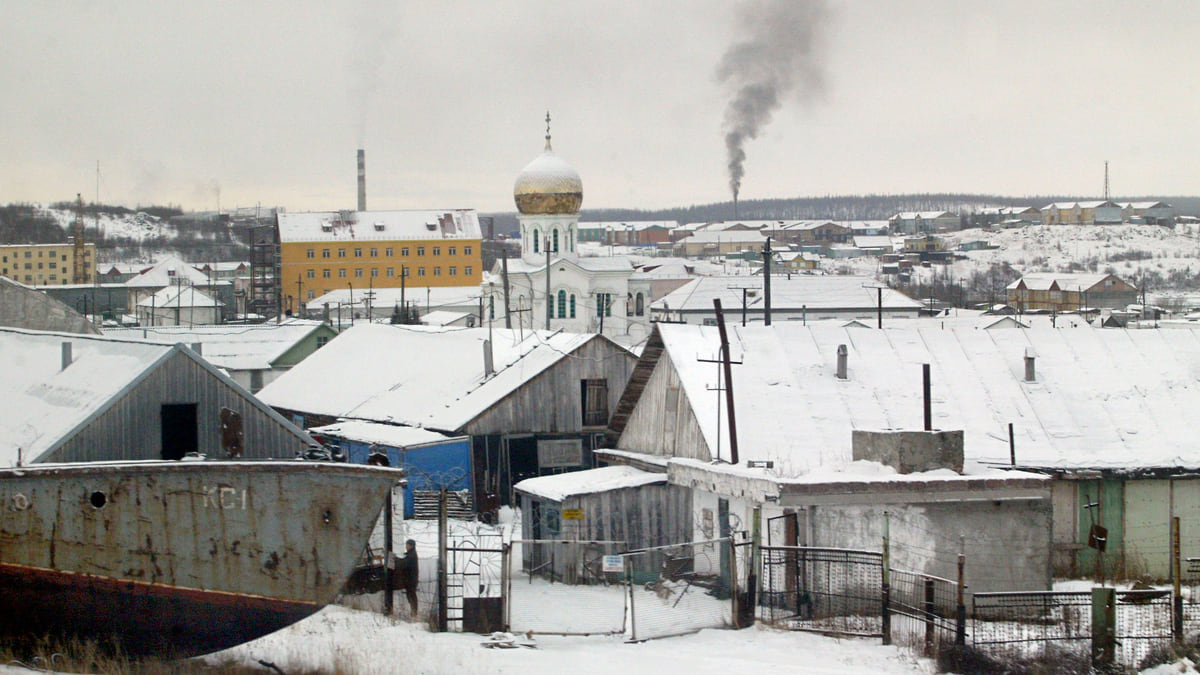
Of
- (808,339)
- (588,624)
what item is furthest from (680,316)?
(588,624)

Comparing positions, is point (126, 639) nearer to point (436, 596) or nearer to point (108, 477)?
point (108, 477)

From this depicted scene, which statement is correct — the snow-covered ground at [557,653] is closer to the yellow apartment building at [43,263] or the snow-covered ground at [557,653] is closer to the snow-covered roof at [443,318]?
the snow-covered roof at [443,318]

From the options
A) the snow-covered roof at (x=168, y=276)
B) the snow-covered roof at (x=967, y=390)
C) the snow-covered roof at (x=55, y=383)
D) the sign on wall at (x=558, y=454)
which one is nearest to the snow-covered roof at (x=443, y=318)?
the snow-covered roof at (x=168, y=276)

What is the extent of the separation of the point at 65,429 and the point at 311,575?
12.8 ft

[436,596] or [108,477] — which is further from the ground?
[108,477]

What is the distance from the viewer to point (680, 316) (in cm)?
8125

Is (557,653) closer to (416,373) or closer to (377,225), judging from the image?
(416,373)

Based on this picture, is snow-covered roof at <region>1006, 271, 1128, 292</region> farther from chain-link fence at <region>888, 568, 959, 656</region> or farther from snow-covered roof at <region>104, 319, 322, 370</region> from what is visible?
chain-link fence at <region>888, 568, 959, 656</region>

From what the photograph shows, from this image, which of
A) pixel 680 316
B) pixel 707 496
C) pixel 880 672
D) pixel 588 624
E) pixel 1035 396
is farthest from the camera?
pixel 680 316

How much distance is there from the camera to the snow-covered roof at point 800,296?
279 ft

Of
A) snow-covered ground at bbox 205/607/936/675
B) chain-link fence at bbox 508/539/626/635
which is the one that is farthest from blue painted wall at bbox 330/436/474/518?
snow-covered ground at bbox 205/607/936/675

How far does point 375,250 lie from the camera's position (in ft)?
379

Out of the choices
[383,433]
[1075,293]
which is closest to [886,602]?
[383,433]

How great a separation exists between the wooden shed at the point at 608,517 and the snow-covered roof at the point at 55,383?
7.39 meters
